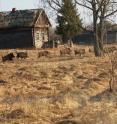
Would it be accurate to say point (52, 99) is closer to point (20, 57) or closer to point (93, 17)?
point (20, 57)

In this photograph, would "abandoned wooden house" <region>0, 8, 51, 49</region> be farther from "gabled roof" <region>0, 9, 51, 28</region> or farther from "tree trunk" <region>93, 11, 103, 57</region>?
"tree trunk" <region>93, 11, 103, 57</region>

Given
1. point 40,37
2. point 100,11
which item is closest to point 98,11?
point 100,11

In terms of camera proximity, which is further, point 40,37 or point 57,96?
point 40,37

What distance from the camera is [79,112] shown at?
11.8 metres

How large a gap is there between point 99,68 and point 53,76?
11.1 ft

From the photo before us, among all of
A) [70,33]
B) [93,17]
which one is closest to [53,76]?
[93,17]

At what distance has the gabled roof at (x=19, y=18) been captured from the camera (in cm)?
4388

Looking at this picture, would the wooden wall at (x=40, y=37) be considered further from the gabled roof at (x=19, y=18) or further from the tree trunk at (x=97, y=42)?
Answer: the tree trunk at (x=97, y=42)

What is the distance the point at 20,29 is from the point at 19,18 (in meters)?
1.27

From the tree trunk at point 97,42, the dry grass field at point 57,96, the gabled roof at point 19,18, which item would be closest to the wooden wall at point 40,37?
the gabled roof at point 19,18

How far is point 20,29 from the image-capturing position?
145 feet

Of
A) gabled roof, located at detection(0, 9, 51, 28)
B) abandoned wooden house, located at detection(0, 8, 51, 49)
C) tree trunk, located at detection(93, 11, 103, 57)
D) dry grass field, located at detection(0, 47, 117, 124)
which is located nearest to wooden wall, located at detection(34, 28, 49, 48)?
abandoned wooden house, located at detection(0, 8, 51, 49)

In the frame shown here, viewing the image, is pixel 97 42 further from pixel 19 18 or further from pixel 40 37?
pixel 40 37

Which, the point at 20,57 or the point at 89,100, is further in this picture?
the point at 20,57
